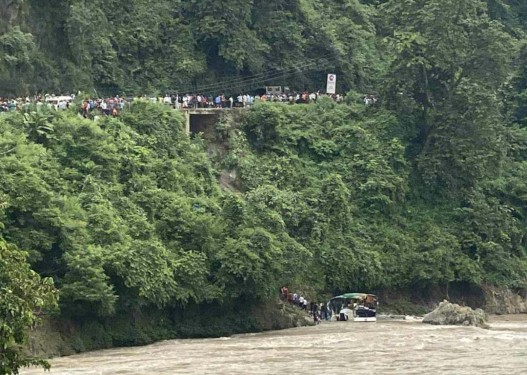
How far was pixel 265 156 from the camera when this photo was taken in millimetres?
64938

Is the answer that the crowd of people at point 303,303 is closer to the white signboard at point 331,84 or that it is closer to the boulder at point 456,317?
the boulder at point 456,317

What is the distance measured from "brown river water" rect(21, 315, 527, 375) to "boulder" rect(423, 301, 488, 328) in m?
1.30

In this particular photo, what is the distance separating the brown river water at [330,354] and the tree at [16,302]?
11785mm

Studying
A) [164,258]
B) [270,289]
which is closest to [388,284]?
[270,289]

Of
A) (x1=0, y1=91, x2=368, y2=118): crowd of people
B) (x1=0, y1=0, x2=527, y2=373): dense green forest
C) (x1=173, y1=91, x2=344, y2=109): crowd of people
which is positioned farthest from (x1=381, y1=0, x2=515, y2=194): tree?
(x1=173, y1=91, x2=344, y2=109): crowd of people

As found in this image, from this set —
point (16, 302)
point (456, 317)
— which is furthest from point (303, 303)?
point (16, 302)

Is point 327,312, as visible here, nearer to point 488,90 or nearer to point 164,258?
point 164,258

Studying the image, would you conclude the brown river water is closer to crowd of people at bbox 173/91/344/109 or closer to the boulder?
the boulder

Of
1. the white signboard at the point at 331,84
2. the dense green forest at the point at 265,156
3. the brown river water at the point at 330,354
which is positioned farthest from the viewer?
the white signboard at the point at 331,84

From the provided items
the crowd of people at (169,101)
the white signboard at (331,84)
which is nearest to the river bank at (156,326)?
the crowd of people at (169,101)

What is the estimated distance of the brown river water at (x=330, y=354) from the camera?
40875 mm

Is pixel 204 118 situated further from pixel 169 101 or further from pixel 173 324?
pixel 173 324

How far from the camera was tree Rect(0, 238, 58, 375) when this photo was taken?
87.0 feet

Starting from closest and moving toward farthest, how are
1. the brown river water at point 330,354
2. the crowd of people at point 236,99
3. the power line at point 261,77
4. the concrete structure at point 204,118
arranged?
the brown river water at point 330,354 < the concrete structure at point 204,118 < the crowd of people at point 236,99 < the power line at point 261,77
